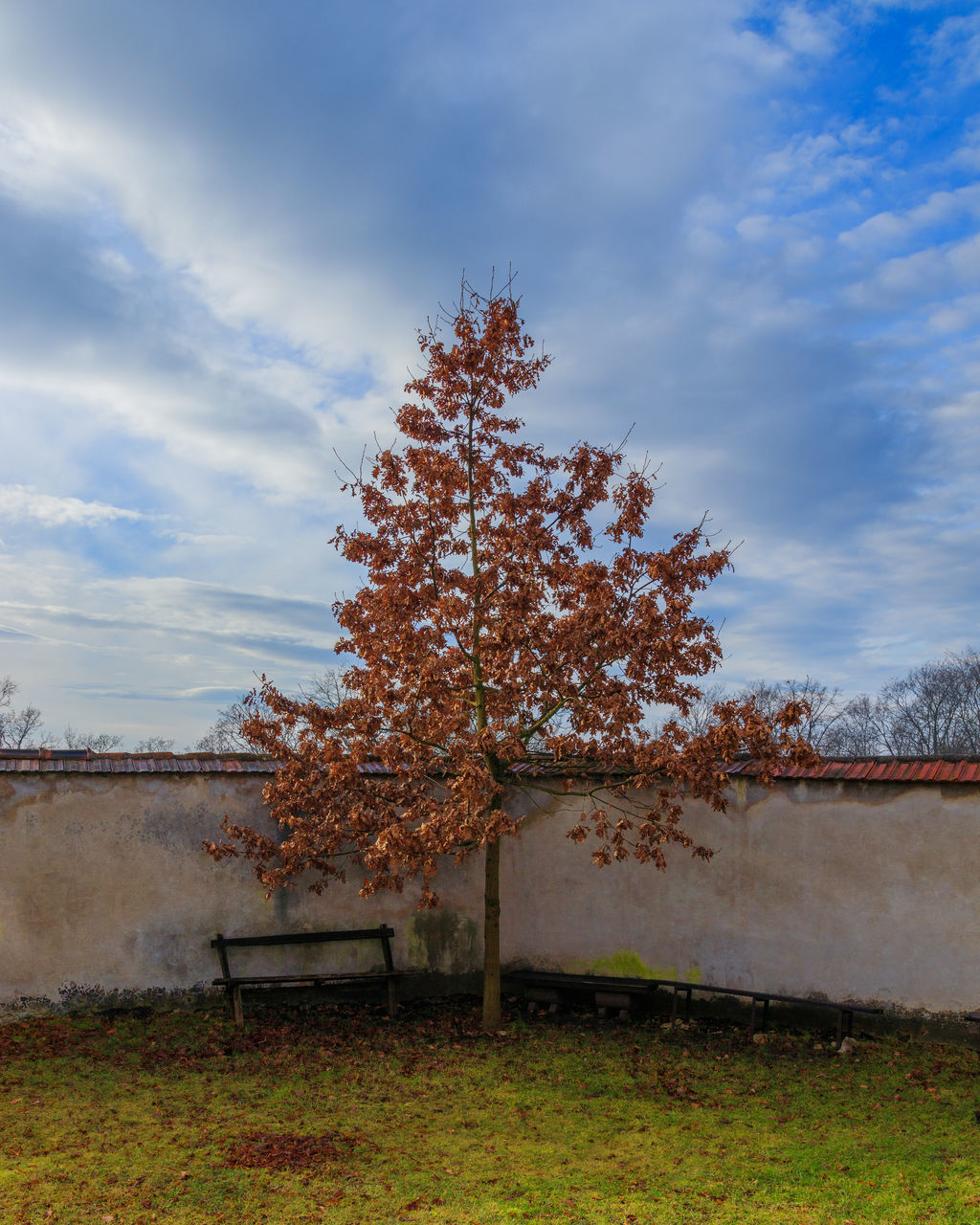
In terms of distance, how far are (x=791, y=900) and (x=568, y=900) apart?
102 inches

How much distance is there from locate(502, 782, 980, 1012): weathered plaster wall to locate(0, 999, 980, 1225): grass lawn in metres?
0.69

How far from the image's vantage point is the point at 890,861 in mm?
9070

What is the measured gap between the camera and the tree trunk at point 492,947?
31.3 ft

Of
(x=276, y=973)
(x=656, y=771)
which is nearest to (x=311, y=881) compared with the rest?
(x=276, y=973)

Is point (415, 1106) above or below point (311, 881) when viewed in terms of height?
below

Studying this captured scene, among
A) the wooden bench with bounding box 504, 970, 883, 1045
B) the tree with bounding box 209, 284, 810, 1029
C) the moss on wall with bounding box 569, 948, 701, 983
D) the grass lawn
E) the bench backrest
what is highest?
the tree with bounding box 209, 284, 810, 1029

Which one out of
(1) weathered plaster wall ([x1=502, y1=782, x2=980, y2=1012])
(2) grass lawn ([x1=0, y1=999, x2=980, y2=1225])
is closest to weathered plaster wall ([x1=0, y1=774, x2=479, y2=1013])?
(2) grass lawn ([x1=0, y1=999, x2=980, y2=1225])

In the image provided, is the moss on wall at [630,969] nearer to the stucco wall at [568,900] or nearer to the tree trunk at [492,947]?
the stucco wall at [568,900]

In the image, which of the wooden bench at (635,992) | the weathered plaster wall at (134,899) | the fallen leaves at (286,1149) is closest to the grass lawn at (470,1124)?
the fallen leaves at (286,1149)

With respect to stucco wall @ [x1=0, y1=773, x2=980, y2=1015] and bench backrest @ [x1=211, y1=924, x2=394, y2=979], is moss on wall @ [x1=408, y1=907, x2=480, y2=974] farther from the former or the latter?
bench backrest @ [x1=211, y1=924, x2=394, y2=979]

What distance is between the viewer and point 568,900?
1066 cm

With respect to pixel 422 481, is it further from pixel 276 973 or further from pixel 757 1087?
pixel 757 1087

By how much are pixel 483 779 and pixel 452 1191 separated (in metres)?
3.41

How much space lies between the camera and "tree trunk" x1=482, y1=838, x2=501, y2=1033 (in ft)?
31.3
